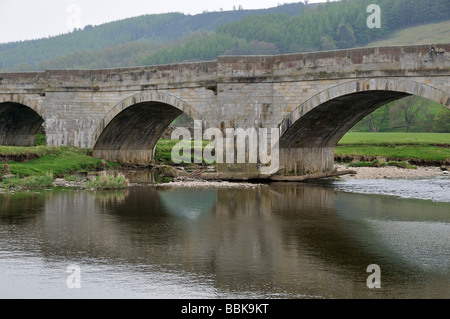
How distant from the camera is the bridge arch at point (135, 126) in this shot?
38559 mm

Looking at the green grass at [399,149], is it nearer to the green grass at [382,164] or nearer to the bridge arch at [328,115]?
the green grass at [382,164]

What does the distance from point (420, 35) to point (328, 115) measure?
11799cm

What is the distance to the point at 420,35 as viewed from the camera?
141m

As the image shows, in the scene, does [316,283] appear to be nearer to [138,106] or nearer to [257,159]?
[257,159]

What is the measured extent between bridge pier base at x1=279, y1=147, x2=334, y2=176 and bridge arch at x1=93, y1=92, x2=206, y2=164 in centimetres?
622

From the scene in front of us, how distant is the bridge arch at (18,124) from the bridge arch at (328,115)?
23485mm

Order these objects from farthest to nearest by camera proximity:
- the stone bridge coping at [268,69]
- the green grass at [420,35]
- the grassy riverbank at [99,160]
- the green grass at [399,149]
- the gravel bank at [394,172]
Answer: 1. the green grass at [420,35]
2. the green grass at [399,149]
3. the gravel bank at [394,172]
4. the grassy riverbank at [99,160]
5. the stone bridge coping at [268,69]

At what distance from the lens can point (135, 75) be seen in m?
39.3

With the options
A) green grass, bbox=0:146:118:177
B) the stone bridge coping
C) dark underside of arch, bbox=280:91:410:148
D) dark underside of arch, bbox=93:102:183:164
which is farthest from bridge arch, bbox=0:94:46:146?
dark underside of arch, bbox=280:91:410:148

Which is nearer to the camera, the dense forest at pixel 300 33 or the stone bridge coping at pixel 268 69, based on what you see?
the stone bridge coping at pixel 268 69

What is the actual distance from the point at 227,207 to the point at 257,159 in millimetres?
9240

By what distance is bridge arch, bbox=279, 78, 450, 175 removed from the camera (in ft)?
91.1

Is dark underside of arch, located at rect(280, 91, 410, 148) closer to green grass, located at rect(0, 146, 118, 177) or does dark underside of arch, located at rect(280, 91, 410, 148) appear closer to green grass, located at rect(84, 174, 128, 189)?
green grass, located at rect(84, 174, 128, 189)

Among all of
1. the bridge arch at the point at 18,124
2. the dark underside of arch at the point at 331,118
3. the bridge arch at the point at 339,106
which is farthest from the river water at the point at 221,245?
the bridge arch at the point at 18,124
